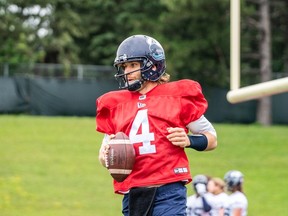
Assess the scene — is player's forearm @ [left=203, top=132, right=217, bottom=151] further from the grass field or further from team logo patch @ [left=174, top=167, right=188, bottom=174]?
the grass field

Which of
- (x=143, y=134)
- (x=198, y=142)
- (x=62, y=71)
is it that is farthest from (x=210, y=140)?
(x=62, y=71)

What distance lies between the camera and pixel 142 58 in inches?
203

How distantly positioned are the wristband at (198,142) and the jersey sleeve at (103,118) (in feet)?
1.64

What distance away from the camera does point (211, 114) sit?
3039cm

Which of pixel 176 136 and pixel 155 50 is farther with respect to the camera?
pixel 155 50

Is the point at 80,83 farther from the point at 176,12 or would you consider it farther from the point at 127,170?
the point at 127,170

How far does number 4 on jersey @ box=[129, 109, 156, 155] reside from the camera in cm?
512

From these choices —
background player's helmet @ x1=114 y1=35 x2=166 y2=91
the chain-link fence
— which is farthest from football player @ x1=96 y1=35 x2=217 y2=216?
the chain-link fence

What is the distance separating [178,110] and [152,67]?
0.30 meters

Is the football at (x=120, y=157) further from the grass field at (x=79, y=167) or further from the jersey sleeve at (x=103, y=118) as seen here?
the grass field at (x=79, y=167)

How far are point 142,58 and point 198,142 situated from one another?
1.95 ft

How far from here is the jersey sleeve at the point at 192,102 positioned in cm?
512

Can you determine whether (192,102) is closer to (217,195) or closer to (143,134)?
(143,134)

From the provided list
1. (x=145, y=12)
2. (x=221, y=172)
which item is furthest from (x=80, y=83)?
(x=221, y=172)
